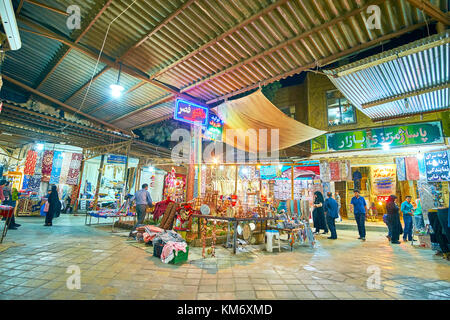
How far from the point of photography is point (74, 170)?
11.7 m

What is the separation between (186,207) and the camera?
589cm

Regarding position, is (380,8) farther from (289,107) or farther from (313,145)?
(289,107)

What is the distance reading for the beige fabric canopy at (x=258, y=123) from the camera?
710 cm

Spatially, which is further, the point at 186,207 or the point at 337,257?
the point at 186,207

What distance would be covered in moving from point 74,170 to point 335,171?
1443cm

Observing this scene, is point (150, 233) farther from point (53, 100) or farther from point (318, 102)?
point (318, 102)

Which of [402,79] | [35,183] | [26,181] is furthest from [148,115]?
[402,79]

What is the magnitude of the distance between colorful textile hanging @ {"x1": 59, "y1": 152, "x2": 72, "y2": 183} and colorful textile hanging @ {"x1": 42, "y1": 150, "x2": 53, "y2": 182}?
512 millimetres

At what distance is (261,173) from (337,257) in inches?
316

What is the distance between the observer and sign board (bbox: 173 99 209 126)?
6746mm

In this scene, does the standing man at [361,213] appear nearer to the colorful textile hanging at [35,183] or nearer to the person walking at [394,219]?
the person walking at [394,219]

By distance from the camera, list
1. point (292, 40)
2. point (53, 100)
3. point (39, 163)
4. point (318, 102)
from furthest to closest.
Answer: point (318, 102) → point (39, 163) → point (53, 100) → point (292, 40)

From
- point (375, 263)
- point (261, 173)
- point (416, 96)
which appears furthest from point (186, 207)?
point (261, 173)

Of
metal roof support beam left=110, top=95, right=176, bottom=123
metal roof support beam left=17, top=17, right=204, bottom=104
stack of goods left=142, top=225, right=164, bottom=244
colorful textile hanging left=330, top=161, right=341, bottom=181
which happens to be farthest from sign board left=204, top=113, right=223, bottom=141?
colorful textile hanging left=330, top=161, right=341, bottom=181
